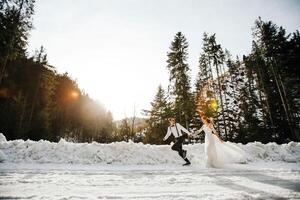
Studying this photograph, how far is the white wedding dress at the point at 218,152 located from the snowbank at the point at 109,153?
3.39 feet

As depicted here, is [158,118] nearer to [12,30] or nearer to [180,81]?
[180,81]

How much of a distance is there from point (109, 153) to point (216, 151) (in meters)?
4.65

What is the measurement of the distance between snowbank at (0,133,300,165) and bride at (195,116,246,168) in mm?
1090

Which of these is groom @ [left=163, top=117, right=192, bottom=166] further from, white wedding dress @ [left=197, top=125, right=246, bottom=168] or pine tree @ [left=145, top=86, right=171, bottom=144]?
pine tree @ [left=145, top=86, right=171, bottom=144]

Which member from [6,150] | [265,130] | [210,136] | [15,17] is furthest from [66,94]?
[210,136]

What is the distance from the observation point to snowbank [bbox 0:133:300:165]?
32.5 feet

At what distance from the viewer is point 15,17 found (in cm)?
2031

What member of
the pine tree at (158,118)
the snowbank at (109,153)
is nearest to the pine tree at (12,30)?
the snowbank at (109,153)

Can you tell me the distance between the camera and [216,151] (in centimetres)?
970

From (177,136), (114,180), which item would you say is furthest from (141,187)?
(177,136)

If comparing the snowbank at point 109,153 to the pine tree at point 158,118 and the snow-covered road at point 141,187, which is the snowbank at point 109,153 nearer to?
the snow-covered road at point 141,187

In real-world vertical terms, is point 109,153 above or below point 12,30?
below

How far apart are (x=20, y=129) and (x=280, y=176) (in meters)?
28.9

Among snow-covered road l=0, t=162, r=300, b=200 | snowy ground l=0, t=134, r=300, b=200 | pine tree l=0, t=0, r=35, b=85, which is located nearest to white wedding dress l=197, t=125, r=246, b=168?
snowy ground l=0, t=134, r=300, b=200
